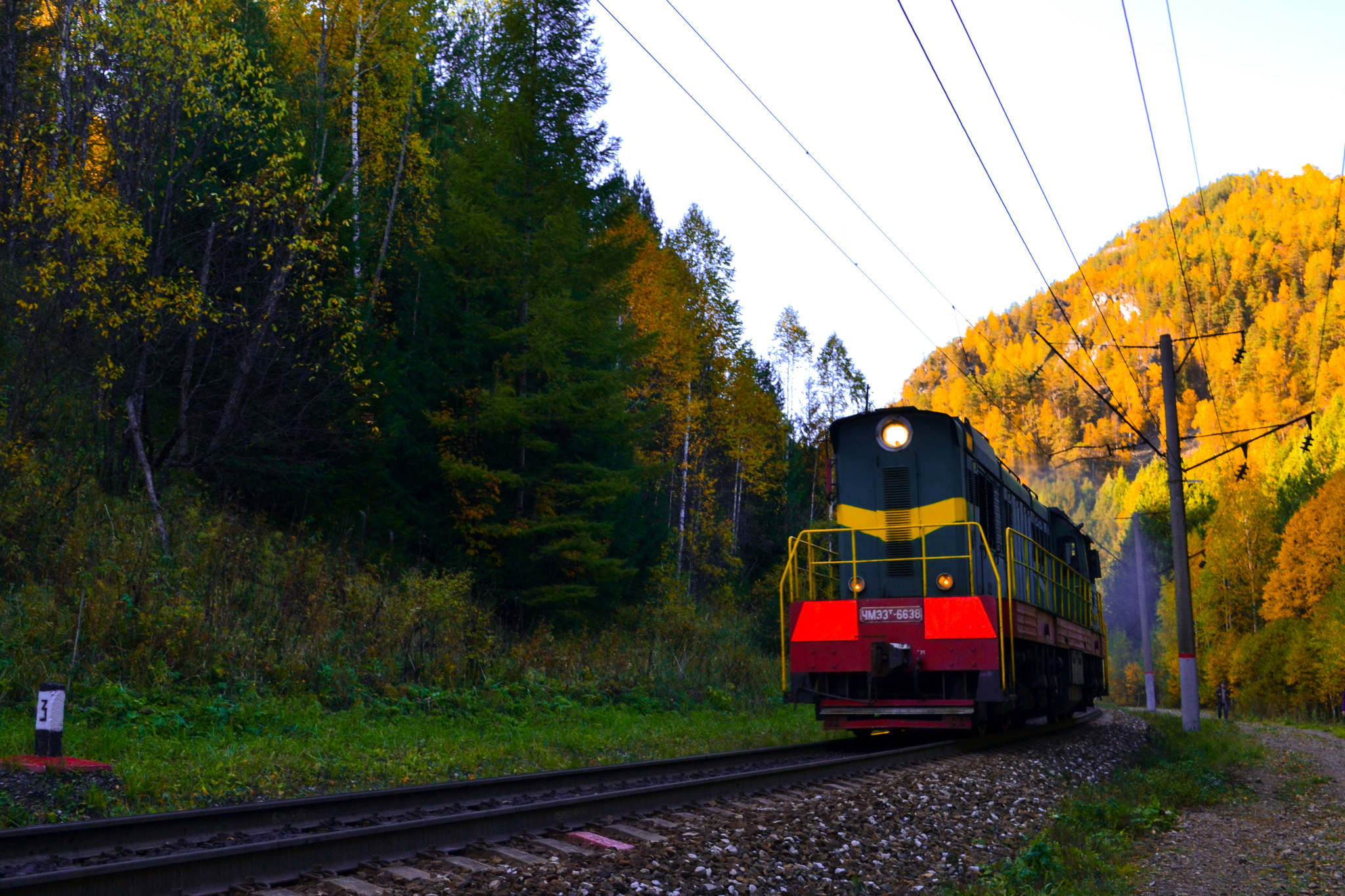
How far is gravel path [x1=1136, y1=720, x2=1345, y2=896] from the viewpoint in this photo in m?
6.11

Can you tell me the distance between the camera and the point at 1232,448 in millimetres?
17453

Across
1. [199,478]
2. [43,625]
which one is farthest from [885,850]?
[199,478]

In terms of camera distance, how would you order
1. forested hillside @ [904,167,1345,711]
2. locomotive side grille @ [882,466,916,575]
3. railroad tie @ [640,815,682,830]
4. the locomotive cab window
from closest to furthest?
railroad tie @ [640,815,682,830] < locomotive side grille @ [882,466,916,575] < the locomotive cab window < forested hillside @ [904,167,1345,711]

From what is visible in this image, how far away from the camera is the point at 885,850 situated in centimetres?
636

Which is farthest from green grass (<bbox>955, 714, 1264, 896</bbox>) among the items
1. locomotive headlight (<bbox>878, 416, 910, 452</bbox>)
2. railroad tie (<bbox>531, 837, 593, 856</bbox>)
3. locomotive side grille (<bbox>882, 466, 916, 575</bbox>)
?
locomotive headlight (<bbox>878, 416, 910, 452</bbox>)

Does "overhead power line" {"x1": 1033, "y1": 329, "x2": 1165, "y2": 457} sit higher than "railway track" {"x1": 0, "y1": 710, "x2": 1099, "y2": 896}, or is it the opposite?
"overhead power line" {"x1": 1033, "y1": 329, "x2": 1165, "y2": 457}

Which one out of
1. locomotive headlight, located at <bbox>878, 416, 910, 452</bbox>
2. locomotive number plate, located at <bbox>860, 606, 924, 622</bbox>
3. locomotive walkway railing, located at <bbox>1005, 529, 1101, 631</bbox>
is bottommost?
locomotive number plate, located at <bbox>860, 606, 924, 622</bbox>

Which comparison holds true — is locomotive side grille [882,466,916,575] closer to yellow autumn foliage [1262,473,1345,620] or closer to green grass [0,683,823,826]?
green grass [0,683,823,826]

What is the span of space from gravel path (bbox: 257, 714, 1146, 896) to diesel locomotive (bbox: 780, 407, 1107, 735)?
191cm

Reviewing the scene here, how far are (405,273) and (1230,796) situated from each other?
1829cm

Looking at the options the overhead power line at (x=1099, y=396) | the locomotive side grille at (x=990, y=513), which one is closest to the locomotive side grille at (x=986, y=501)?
the locomotive side grille at (x=990, y=513)

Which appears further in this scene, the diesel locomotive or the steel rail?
the diesel locomotive

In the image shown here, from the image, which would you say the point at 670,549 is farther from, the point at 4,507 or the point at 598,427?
the point at 4,507

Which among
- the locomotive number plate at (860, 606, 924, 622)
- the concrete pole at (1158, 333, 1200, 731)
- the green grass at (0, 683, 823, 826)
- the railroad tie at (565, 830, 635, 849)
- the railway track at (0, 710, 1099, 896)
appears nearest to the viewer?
the railway track at (0, 710, 1099, 896)
